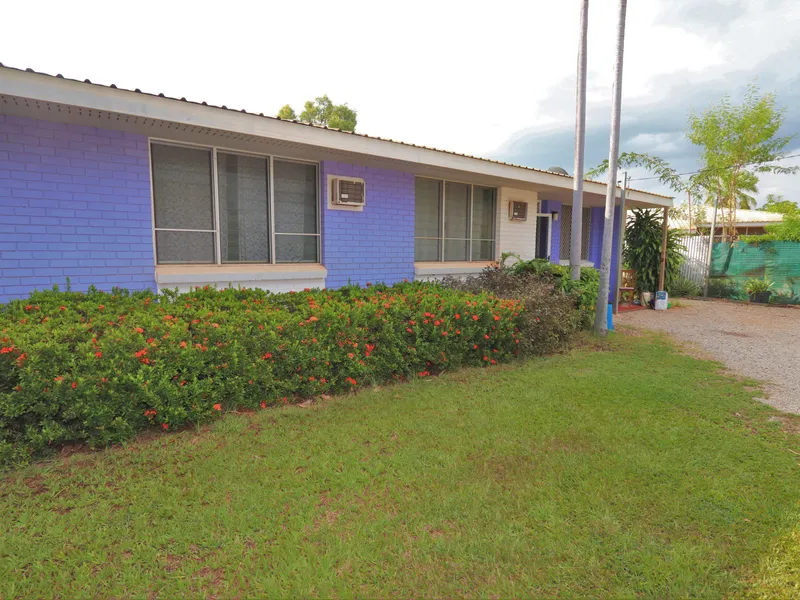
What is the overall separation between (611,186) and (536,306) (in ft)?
9.24

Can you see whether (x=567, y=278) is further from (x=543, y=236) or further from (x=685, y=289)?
(x=685, y=289)

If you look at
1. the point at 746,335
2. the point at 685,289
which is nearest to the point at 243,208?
the point at 746,335

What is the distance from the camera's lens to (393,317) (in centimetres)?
496

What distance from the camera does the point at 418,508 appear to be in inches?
104

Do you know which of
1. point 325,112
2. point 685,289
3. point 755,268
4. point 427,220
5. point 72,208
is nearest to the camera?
point 72,208

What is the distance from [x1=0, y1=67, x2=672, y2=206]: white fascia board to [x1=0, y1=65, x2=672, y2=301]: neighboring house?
0.01 m

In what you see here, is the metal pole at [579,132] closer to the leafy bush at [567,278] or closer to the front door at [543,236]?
the leafy bush at [567,278]

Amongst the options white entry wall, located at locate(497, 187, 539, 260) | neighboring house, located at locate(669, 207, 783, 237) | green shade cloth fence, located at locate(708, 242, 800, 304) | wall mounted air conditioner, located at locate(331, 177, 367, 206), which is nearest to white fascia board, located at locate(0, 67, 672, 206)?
wall mounted air conditioner, located at locate(331, 177, 367, 206)

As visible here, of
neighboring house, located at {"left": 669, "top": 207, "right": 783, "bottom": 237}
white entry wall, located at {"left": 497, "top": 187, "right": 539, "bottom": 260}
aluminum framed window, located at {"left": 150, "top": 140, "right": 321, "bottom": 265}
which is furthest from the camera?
neighboring house, located at {"left": 669, "top": 207, "right": 783, "bottom": 237}

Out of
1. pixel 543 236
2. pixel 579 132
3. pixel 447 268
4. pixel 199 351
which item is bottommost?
pixel 199 351

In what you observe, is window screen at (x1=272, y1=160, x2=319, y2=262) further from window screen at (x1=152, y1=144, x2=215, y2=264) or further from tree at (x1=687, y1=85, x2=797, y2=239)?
tree at (x1=687, y1=85, x2=797, y2=239)

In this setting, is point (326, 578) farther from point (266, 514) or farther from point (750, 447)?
point (750, 447)

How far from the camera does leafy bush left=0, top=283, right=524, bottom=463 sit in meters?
3.07

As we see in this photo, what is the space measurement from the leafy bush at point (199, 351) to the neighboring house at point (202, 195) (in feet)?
2.18
